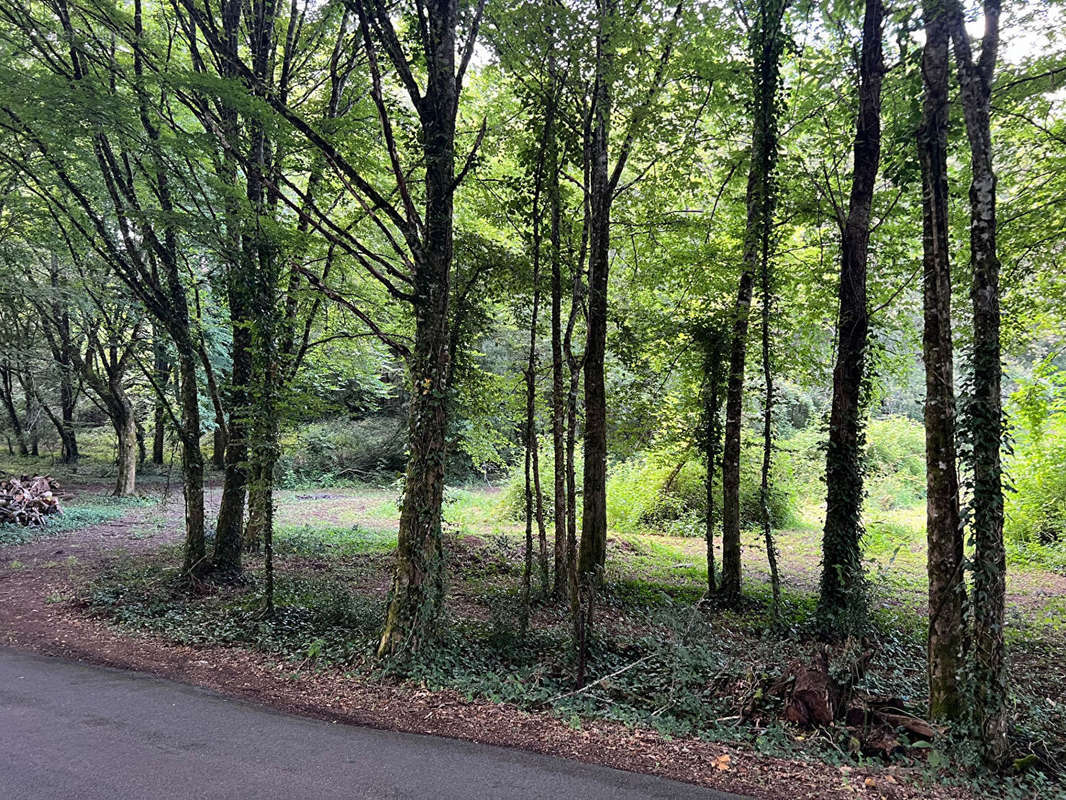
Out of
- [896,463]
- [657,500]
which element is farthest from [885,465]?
[657,500]

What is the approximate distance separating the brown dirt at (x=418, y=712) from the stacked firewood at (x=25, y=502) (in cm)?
665

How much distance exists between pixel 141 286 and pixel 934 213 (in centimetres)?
1025

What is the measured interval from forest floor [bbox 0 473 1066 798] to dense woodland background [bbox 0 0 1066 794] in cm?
9

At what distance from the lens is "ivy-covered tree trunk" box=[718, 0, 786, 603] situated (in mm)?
7434

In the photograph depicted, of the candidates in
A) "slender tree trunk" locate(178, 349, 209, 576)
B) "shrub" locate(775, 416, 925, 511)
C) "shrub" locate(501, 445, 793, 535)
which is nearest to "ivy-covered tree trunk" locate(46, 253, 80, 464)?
"slender tree trunk" locate(178, 349, 209, 576)

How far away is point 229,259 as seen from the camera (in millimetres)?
7785

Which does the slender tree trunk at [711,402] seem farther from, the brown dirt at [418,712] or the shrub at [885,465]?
the shrub at [885,465]

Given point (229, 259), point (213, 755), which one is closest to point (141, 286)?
point (229, 259)

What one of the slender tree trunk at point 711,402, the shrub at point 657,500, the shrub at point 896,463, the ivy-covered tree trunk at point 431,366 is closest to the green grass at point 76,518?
the shrub at point 657,500

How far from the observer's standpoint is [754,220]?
860 cm

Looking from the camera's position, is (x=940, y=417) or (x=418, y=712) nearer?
(x=940, y=417)

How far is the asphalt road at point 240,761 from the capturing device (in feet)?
12.0

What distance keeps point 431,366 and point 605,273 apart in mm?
3288

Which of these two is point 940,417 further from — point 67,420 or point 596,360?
point 67,420
